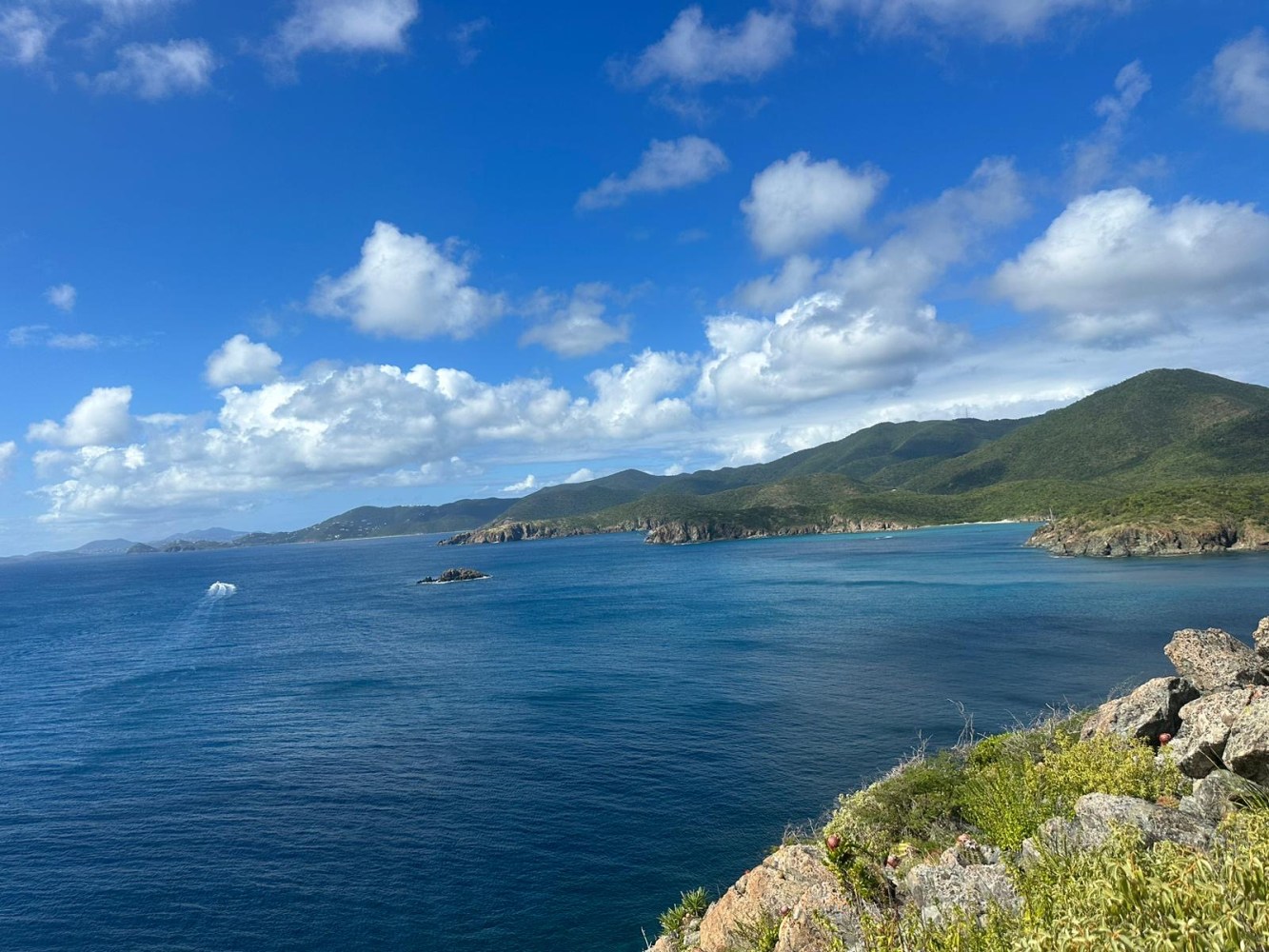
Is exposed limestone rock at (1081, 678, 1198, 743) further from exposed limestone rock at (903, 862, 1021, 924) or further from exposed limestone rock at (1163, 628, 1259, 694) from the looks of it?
exposed limestone rock at (903, 862, 1021, 924)

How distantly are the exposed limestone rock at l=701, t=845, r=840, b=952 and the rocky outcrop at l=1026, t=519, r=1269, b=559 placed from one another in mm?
151067

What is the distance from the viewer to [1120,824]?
12078 mm

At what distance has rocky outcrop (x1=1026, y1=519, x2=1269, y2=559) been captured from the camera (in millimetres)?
131625

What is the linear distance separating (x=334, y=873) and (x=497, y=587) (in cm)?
12287

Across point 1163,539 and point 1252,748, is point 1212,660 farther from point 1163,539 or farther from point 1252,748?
point 1163,539

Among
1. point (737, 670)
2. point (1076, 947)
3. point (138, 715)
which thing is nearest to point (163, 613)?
point (138, 715)

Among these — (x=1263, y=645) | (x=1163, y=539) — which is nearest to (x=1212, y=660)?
(x=1263, y=645)

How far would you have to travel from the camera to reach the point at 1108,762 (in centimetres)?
1873

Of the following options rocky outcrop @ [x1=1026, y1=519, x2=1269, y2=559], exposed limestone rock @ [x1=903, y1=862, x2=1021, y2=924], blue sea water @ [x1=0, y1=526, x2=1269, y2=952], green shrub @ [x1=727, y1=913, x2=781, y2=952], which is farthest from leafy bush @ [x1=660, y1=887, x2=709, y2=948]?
rocky outcrop @ [x1=1026, y1=519, x2=1269, y2=559]

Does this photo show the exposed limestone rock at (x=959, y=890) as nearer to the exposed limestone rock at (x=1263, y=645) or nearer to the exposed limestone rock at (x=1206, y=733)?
the exposed limestone rock at (x=1206, y=733)

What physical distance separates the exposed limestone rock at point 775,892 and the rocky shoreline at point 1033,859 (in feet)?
0.13

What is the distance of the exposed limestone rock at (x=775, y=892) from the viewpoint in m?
16.1

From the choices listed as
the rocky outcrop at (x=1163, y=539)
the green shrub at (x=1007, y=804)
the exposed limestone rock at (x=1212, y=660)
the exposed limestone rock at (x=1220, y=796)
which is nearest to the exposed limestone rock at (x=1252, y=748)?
the exposed limestone rock at (x=1220, y=796)

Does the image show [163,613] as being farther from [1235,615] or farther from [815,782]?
[1235,615]
